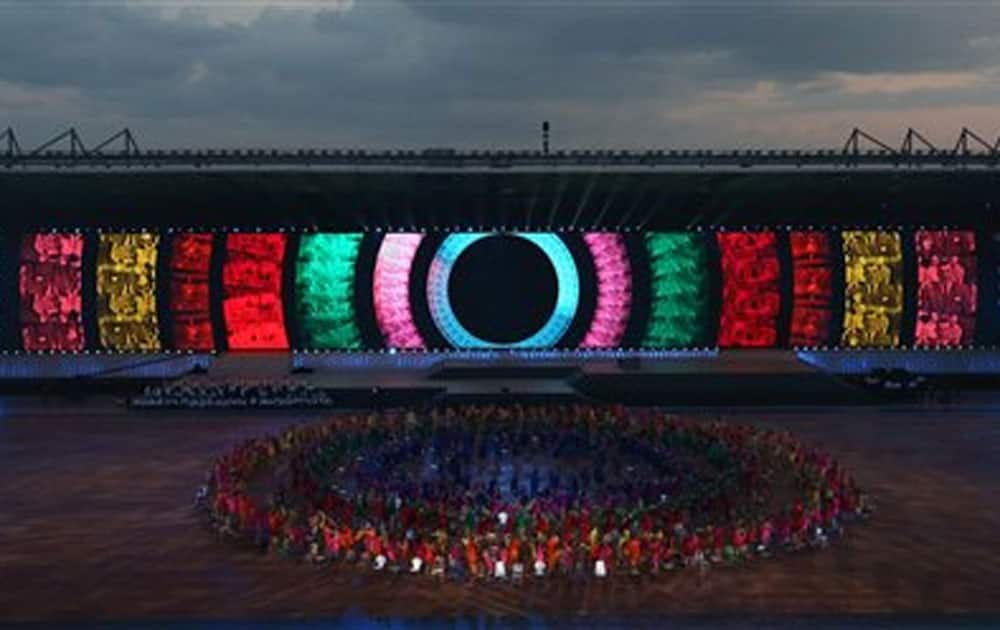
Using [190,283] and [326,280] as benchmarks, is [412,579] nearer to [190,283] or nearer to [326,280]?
[326,280]

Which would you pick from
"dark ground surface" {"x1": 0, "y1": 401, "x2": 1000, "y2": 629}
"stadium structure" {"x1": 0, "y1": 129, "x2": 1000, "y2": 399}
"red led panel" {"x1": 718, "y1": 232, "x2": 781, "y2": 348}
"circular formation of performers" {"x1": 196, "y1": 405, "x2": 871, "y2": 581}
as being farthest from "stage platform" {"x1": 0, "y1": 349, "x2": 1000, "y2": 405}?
"dark ground surface" {"x1": 0, "y1": 401, "x2": 1000, "y2": 629}

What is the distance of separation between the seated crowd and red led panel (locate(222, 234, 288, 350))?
6.49 m

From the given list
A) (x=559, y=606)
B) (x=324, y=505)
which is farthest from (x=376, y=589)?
(x=324, y=505)

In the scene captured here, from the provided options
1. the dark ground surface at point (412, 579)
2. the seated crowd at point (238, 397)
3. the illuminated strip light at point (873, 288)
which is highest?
the illuminated strip light at point (873, 288)

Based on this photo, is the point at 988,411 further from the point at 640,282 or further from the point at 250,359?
the point at 250,359

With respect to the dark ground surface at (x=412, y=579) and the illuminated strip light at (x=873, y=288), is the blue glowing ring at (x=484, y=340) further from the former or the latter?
the dark ground surface at (x=412, y=579)

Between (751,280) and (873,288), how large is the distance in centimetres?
586

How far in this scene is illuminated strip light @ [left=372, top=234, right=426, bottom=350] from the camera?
5156cm

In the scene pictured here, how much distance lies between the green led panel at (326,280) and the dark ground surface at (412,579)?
19.0 m

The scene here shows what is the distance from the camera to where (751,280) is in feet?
169

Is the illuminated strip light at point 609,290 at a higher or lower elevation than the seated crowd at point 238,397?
higher

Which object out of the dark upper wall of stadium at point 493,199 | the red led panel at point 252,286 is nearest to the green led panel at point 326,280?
the dark upper wall of stadium at point 493,199

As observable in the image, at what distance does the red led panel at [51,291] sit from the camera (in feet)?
166

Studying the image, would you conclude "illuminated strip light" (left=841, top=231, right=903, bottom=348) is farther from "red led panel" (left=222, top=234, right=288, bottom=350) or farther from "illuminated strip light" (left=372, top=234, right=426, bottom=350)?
"red led panel" (left=222, top=234, right=288, bottom=350)
